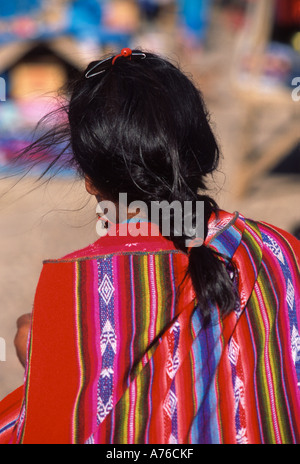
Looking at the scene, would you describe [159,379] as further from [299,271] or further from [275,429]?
[299,271]

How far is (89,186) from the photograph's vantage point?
1.27 metres

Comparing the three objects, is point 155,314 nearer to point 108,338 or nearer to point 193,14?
point 108,338

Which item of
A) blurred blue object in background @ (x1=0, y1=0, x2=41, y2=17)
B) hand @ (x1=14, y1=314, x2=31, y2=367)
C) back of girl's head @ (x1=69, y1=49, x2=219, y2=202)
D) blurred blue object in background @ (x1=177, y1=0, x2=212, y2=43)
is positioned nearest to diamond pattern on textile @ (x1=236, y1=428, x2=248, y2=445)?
back of girl's head @ (x1=69, y1=49, x2=219, y2=202)

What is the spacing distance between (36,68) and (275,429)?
153 inches

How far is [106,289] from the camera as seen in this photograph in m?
1.11

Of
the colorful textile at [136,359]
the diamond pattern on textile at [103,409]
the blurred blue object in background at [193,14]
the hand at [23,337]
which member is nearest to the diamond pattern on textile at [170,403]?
the colorful textile at [136,359]

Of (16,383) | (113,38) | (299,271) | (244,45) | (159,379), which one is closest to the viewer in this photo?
(159,379)

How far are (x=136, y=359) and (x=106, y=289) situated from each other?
145 mm

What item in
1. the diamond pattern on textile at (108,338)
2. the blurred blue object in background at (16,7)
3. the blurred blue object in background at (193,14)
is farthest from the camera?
the blurred blue object in background at (193,14)

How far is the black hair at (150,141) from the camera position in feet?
3.64

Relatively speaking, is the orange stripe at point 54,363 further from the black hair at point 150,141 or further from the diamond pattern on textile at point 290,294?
the diamond pattern on textile at point 290,294

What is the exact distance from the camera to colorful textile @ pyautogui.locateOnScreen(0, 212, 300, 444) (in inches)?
43.1

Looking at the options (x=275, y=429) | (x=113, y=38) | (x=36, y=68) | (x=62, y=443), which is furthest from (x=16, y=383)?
(x=113, y=38)
